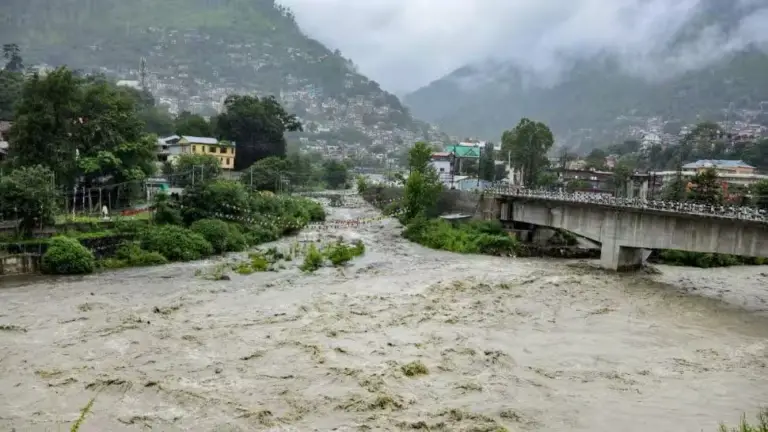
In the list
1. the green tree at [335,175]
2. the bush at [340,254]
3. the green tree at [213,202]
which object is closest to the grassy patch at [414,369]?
the bush at [340,254]

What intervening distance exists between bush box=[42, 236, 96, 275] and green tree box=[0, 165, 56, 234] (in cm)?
151

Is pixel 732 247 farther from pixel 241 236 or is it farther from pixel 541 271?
pixel 241 236

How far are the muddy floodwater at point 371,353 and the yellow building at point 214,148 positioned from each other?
31.0 m

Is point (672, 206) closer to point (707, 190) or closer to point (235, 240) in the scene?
point (707, 190)

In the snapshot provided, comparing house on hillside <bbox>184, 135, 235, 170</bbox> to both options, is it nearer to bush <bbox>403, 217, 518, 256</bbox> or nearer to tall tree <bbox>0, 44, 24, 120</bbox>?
tall tree <bbox>0, 44, 24, 120</bbox>

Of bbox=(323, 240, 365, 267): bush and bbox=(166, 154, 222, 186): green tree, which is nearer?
bbox=(323, 240, 365, 267): bush

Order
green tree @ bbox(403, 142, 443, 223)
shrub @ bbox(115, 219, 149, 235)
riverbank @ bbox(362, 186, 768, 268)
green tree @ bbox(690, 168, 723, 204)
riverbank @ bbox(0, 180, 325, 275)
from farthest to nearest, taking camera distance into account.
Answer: green tree @ bbox(403, 142, 443, 223) < green tree @ bbox(690, 168, 723, 204) < riverbank @ bbox(362, 186, 768, 268) < shrub @ bbox(115, 219, 149, 235) < riverbank @ bbox(0, 180, 325, 275)

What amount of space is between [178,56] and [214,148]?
5229 inches

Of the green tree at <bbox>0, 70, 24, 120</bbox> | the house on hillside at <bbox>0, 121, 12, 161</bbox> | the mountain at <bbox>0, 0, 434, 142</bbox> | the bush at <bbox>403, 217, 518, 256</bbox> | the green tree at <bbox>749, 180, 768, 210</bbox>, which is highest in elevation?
the mountain at <bbox>0, 0, 434, 142</bbox>

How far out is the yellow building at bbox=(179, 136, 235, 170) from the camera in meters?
56.6

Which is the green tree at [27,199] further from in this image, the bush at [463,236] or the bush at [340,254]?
the bush at [463,236]

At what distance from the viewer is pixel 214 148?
58.7 meters

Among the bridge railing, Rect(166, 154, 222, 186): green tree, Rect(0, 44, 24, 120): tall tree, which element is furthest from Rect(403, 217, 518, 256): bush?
Rect(0, 44, 24, 120): tall tree

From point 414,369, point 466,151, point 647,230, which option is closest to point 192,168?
point 647,230
